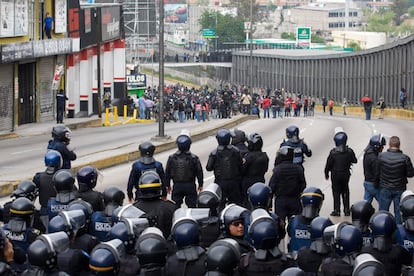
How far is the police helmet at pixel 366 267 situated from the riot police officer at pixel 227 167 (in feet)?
25.7

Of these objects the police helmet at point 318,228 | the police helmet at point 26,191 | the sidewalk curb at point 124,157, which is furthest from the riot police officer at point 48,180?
the sidewalk curb at point 124,157

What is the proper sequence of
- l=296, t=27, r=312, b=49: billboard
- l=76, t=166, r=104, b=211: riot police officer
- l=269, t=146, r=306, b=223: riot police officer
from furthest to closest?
l=296, t=27, r=312, b=49: billboard < l=269, t=146, r=306, b=223: riot police officer < l=76, t=166, r=104, b=211: riot police officer

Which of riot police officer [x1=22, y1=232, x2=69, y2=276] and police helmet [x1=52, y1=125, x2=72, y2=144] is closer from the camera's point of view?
riot police officer [x1=22, y1=232, x2=69, y2=276]

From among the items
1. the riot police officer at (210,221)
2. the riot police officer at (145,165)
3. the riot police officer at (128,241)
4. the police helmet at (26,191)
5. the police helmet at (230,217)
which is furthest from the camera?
the riot police officer at (145,165)

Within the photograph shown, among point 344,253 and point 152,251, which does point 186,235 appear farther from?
point 344,253

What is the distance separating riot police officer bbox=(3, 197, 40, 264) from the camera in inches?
424

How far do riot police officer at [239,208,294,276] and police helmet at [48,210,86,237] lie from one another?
177cm

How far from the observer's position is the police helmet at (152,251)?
29.3 feet

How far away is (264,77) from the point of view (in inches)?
4122

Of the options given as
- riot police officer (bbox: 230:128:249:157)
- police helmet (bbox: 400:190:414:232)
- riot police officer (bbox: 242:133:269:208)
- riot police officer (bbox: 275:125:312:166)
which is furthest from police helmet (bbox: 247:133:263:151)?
police helmet (bbox: 400:190:414:232)

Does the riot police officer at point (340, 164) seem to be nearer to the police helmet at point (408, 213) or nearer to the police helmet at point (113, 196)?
the police helmet at point (113, 196)

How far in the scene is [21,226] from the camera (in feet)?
35.6

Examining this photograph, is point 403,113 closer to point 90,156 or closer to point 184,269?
point 90,156

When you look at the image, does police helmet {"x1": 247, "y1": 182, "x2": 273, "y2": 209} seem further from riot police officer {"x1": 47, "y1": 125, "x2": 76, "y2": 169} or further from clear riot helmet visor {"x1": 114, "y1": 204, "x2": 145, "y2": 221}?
riot police officer {"x1": 47, "y1": 125, "x2": 76, "y2": 169}
